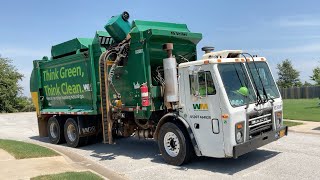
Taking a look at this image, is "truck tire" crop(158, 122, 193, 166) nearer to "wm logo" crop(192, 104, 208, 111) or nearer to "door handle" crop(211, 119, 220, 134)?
"wm logo" crop(192, 104, 208, 111)

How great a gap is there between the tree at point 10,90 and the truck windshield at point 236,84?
35.9m

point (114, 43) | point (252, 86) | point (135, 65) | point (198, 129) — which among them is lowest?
point (198, 129)

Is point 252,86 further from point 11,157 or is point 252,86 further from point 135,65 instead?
point 11,157

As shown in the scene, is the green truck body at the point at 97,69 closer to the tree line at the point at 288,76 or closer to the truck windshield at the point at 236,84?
the truck windshield at the point at 236,84

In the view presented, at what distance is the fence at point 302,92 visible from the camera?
4747cm

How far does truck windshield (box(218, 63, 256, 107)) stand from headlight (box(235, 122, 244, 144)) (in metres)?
0.43

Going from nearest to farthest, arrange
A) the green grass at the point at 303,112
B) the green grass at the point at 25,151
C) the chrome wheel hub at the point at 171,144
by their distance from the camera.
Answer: the chrome wheel hub at the point at 171,144 → the green grass at the point at 25,151 → the green grass at the point at 303,112

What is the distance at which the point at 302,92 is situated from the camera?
49.2 meters

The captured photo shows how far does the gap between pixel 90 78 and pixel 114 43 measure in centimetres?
150

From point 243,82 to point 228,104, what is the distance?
891mm

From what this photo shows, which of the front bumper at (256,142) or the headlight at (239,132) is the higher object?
the headlight at (239,132)

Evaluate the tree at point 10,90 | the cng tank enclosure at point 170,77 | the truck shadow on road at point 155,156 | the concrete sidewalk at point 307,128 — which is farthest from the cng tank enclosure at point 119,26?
the tree at point 10,90

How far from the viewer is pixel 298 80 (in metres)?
74.1

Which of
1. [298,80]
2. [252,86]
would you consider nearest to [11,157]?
[252,86]
